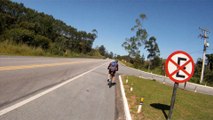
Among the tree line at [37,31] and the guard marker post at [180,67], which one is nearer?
the guard marker post at [180,67]

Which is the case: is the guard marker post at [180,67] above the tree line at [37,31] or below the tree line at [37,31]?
below

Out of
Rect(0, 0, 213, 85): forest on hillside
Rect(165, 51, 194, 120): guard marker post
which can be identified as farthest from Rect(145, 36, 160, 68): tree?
Rect(165, 51, 194, 120): guard marker post

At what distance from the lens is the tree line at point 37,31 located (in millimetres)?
56294

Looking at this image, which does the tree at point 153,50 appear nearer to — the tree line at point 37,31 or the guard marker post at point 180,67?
the tree line at point 37,31

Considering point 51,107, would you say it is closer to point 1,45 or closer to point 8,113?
point 8,113

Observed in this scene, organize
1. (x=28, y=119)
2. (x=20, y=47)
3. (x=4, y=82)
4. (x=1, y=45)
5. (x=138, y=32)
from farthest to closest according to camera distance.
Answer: (x=138, y=32)
(x=20, y=47)
(x=1, y=45)
(x=4, y=82)
(x=28, y=119)

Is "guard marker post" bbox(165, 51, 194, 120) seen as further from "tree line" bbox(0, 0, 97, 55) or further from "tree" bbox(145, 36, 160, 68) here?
"tree" bbox(145, 36, 160, 68)

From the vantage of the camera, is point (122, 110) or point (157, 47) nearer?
point (122, 110)

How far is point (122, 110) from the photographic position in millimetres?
8188

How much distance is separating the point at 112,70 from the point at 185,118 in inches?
312

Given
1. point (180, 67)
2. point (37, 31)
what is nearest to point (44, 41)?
point (37, 31)

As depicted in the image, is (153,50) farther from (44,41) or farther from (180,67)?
(180,67)

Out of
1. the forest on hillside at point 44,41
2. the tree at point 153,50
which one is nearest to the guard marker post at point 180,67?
the forest on hillside at point 44,41

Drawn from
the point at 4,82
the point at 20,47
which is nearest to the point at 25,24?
the point at 20,47
